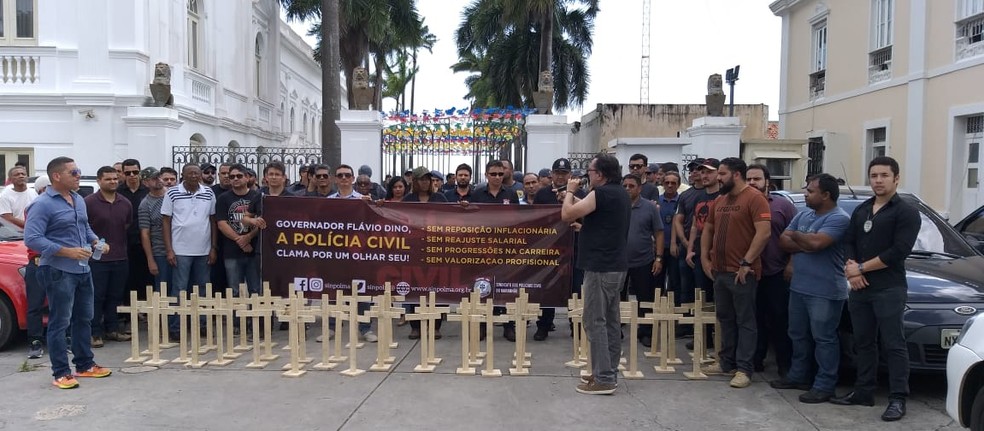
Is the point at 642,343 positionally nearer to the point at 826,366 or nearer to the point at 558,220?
the point at 558,220

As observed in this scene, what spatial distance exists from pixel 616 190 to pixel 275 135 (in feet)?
77.4

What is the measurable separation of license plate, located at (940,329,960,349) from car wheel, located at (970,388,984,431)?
151 centimetres

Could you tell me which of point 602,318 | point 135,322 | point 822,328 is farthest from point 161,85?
point 822,328

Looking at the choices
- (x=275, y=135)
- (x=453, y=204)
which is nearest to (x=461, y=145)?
(x=453, y=204)

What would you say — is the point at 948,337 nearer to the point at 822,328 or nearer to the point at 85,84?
the point at 822,328

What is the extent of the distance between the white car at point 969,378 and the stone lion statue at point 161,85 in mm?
14808

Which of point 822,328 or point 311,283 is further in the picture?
point 311,283

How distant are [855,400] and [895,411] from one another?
0.36 meters

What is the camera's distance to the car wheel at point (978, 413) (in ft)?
13.5

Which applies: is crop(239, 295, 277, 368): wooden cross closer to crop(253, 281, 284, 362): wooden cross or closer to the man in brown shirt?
crop(253, 281, 284, 362): wooden cross

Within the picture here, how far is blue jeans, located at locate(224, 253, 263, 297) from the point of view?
7945 millimetres

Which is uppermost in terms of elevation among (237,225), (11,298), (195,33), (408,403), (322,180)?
(195,33)

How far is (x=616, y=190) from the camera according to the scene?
228 inches

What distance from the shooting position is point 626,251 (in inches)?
240
